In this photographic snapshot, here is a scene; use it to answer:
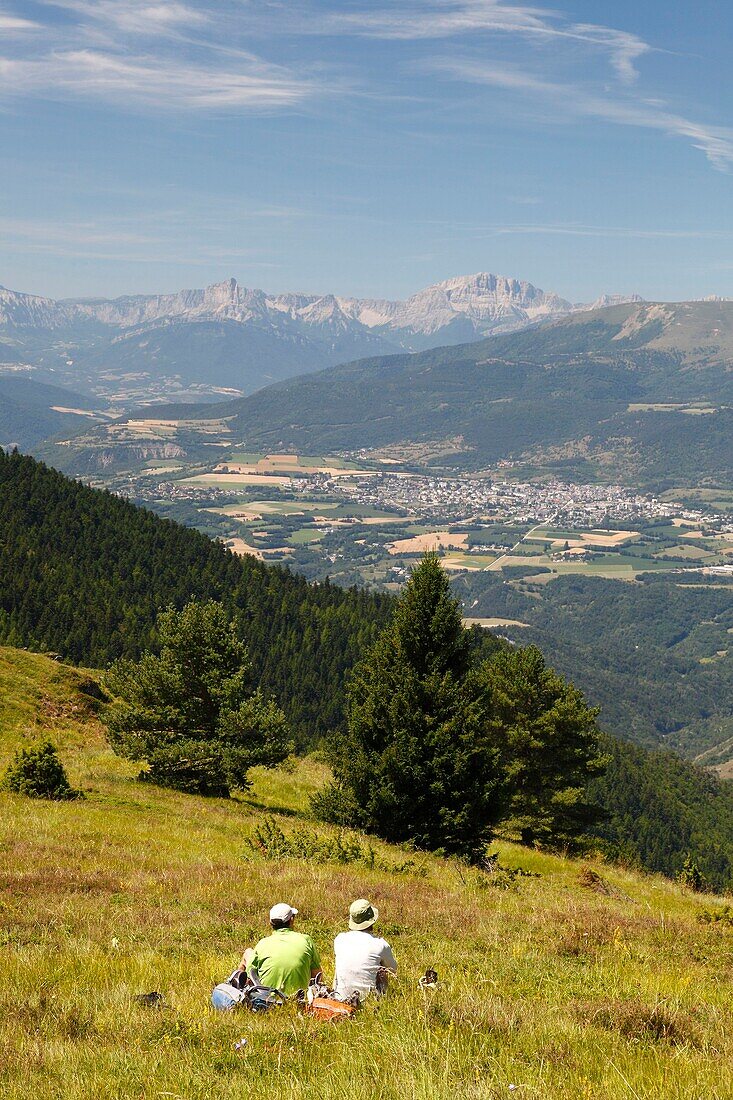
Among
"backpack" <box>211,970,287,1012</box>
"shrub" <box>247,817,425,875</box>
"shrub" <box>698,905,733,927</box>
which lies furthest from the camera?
"shrub" <box>247,817,425,875</box>

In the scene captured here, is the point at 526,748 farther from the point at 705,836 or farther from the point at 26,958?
the point at 705,836

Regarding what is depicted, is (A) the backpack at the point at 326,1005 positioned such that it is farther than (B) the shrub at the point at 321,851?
No

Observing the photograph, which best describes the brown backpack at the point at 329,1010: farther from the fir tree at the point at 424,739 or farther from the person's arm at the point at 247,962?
the fir tree at the point at 424,739

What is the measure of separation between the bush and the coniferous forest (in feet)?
201

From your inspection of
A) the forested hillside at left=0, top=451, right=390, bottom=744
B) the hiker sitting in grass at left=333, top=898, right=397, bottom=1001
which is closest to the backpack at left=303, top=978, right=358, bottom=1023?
the hiker sitting in grass at left=333, top=898, right=397, bottom=1001

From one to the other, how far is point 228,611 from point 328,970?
11505 cm

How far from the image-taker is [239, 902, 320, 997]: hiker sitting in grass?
1072 centimetres

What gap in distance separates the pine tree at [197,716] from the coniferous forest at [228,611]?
182 feet

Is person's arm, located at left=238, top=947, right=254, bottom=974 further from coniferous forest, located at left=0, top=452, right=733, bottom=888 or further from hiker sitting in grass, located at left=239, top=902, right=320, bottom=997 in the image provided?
coniferous forest, located at left=0, top=452, right=733, bottom=888

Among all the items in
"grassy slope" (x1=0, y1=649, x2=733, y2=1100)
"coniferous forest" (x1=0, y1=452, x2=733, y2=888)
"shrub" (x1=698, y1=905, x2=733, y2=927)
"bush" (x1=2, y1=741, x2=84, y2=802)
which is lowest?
"coniferous forest" (x1=0, y1=452, x2=733, y2=888)

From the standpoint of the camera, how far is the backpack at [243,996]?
10078 millimetres

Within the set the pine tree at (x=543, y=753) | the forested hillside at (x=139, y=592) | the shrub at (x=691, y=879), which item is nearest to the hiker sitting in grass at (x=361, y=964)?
the shrub at (x=691, y=879)

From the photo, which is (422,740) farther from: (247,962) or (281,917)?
(247,962)

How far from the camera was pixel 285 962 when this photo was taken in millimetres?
10812
